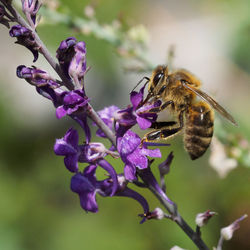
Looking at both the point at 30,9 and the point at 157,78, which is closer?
the point at 30,9

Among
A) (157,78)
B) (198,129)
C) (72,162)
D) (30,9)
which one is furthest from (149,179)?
(30,9)

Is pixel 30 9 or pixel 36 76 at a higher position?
pixel 30 9

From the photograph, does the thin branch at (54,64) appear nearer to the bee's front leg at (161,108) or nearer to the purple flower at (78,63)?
the purple flower at (78,63)

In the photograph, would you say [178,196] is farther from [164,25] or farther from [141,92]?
[164,25]

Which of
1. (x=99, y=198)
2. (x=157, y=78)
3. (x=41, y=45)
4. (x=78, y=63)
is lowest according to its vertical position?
(x=99, y=198)

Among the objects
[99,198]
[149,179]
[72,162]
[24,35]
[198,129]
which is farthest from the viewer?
[99,198]

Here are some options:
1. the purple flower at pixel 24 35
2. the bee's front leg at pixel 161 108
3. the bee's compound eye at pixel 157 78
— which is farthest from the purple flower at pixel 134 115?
the purple flower at pixel 24 35

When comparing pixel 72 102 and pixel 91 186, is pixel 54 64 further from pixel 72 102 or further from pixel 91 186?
pixel 91 186
